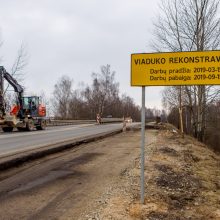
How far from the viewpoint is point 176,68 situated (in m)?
6.84

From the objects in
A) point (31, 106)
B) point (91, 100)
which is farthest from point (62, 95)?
point (31, 106)

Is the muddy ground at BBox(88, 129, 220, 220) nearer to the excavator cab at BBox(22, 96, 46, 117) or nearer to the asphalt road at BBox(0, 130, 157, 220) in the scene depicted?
the asphalt road at BBox(0, 130, 157, 220)

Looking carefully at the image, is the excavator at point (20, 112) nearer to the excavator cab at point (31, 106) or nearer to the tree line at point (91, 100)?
the excavator cab at point (31, 106)

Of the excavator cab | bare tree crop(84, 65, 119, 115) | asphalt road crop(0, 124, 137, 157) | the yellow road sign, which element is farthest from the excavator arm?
bare tree crop(84, 65, 119, 115)

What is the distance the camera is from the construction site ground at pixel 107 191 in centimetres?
633

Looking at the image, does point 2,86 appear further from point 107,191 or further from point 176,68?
point 176,68

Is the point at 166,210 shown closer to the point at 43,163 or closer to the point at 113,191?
the point at 113,191

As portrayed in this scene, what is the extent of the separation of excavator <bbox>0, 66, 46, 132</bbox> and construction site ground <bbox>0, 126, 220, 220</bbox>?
63.6ft

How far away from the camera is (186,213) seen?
6.34m

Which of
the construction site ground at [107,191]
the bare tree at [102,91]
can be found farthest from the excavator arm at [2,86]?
the bare tree at [102,91]

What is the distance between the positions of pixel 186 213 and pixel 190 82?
2.19 m

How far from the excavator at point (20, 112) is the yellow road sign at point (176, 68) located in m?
24.4

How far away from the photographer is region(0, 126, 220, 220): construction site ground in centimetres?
633

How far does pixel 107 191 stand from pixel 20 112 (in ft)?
87.9
